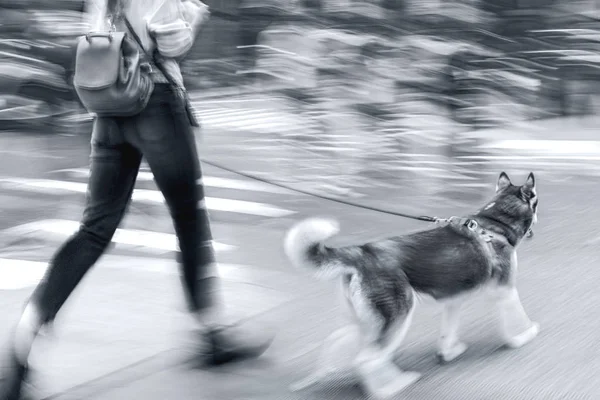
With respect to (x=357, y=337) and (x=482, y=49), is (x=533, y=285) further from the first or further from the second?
(x=482, y=49)

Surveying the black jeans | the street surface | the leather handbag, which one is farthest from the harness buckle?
the leather handbag

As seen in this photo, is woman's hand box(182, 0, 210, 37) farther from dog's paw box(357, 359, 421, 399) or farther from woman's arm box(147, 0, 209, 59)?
dog's paw box(357, 359, 421, 399)

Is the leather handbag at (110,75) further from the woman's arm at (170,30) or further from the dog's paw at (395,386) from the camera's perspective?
the dog's paw at (395,386)

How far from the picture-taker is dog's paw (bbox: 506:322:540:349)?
5.27 meters

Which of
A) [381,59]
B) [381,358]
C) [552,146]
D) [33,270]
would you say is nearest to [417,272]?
[381,358]

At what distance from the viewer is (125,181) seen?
14.6 feet

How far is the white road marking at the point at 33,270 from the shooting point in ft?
21.9

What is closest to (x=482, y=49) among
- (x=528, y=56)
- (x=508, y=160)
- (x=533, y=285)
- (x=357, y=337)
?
(x=528, y=56)

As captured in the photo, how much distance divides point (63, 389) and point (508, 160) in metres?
8.12

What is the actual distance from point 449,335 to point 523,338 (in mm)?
484

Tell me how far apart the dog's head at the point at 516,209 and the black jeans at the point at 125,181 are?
1650mm

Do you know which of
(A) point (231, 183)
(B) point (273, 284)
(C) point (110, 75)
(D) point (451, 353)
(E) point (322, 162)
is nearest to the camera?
(C) point (110, 75)

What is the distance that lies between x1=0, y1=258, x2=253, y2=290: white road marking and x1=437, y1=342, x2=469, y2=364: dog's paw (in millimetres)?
1985

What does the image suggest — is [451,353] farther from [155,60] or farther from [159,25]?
[159,25]
